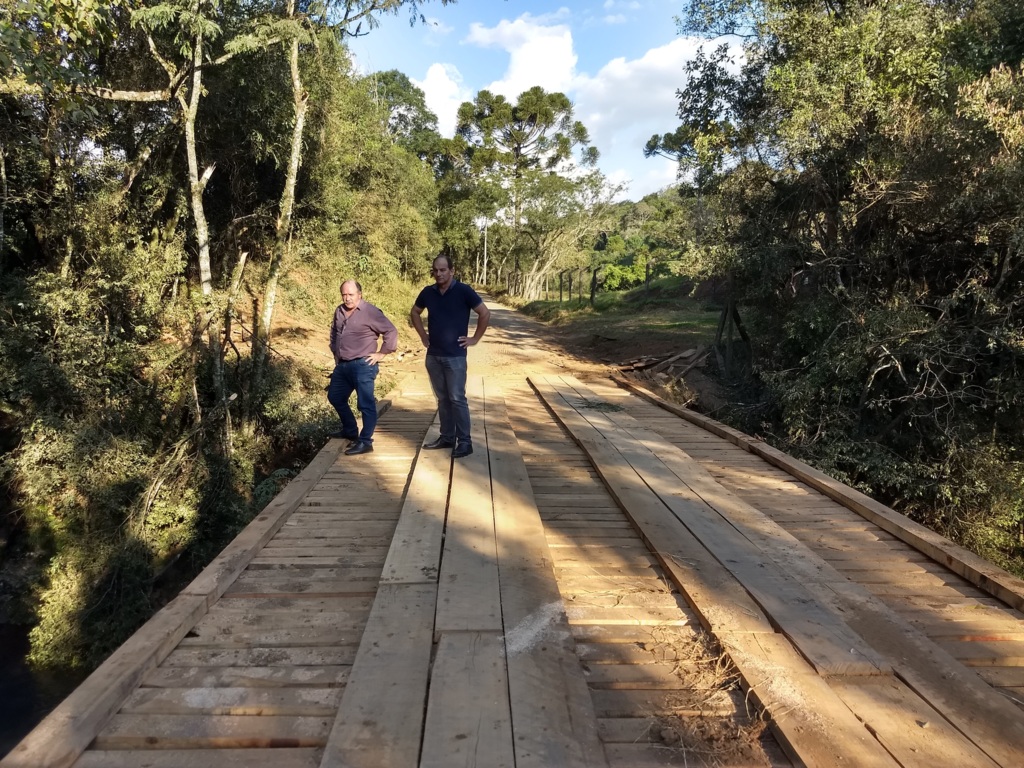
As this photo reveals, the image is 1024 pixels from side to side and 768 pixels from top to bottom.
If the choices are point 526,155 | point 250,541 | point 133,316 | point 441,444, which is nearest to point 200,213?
point 133,316

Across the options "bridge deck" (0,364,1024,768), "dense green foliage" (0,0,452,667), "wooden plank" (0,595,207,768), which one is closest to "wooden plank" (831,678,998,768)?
"bridge deck" (0,364,1024,768)

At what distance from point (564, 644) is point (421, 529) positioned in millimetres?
1307

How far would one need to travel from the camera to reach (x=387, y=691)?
1923 millimetres

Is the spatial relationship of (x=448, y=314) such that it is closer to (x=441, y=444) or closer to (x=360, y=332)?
(x=360, y=332)

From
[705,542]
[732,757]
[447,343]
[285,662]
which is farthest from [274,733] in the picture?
[447,343]

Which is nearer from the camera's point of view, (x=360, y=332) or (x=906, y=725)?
(x=906, y=725)

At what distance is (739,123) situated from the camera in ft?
35.9

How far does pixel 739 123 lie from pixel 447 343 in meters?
9.24

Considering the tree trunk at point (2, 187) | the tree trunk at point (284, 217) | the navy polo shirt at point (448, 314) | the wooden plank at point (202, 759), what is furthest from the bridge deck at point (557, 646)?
the tree trunk at point (2, 187)

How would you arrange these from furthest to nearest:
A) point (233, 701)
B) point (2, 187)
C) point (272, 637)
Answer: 1. point (2, 187)
2. point (272, 637)
3. point (233, 701)

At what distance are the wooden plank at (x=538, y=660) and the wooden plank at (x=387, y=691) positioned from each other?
0.32m

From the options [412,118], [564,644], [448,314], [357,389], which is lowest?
[564,644]

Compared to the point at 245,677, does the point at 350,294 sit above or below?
above

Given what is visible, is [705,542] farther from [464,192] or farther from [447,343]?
[464,192]
